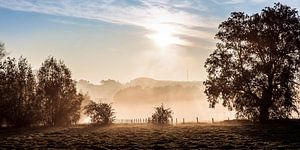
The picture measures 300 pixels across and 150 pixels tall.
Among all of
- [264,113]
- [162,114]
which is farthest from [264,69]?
[162,114]

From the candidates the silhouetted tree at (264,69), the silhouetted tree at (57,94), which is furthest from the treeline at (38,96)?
the silhouetted tree at (264,69)

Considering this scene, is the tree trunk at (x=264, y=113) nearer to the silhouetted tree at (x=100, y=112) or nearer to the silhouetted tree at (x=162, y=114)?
the silhouetted tree at (x=162, y=114)

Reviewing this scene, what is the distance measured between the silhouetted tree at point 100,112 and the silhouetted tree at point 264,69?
905 inches

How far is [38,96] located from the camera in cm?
8156

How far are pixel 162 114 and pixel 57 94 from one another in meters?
20.7

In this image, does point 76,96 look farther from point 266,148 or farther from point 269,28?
point 266,148

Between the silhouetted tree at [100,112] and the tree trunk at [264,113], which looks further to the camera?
the silhouetted tree at [100,112]

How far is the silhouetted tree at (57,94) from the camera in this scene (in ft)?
274

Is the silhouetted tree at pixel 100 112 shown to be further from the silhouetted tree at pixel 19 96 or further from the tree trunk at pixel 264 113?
the tree trunk at pixel 264 113

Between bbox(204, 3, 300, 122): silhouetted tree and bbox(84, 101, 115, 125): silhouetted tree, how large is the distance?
22992 mm

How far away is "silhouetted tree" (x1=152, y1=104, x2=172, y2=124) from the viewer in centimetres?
8562

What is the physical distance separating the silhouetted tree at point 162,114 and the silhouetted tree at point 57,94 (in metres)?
15.6

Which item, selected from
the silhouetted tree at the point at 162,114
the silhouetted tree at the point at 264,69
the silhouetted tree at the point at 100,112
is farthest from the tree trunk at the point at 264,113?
the silhouetted tree at the point at 100,112

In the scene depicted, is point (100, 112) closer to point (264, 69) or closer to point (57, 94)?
point (57, 94)
